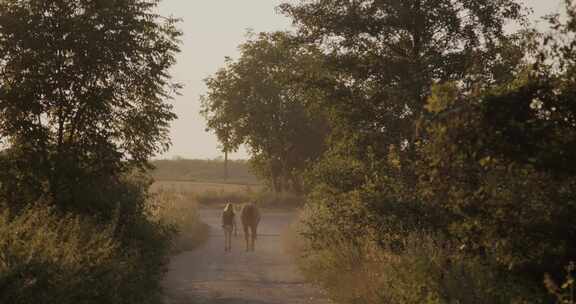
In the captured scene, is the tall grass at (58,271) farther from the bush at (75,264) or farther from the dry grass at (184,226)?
the dry grass at (184,226)

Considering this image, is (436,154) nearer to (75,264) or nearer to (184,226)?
(75,264)

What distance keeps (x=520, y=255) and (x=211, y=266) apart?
1406 cm

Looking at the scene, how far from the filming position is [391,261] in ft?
48.8

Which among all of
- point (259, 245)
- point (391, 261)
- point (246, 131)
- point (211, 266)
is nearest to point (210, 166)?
point (246, 131)

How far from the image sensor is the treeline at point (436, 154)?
9852 millimetres

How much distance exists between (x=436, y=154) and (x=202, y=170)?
10076 cm

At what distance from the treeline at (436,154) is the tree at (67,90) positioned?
3716 millimetres

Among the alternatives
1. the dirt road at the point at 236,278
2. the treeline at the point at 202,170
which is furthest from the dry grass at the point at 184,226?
the treeline at the point at 202,170

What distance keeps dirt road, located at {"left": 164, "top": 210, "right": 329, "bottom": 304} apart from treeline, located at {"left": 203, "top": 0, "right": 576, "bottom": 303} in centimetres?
72

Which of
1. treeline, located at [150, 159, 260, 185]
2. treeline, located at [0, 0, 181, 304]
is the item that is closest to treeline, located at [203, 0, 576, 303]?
treeline, located at [0, 0, 181, 304]

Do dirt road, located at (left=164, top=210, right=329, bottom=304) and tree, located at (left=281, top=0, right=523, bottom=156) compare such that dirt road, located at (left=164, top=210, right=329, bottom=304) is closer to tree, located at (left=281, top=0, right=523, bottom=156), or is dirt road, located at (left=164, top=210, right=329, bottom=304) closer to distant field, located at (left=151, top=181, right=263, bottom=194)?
tree, located at (left=281, top=0, right=523, bottom=156)

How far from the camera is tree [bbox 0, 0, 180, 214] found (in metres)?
17.9

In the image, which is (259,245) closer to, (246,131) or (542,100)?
(542,100)

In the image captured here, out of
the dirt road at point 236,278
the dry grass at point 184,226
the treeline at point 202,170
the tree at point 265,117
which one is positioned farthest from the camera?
the treeline at point 202,170
